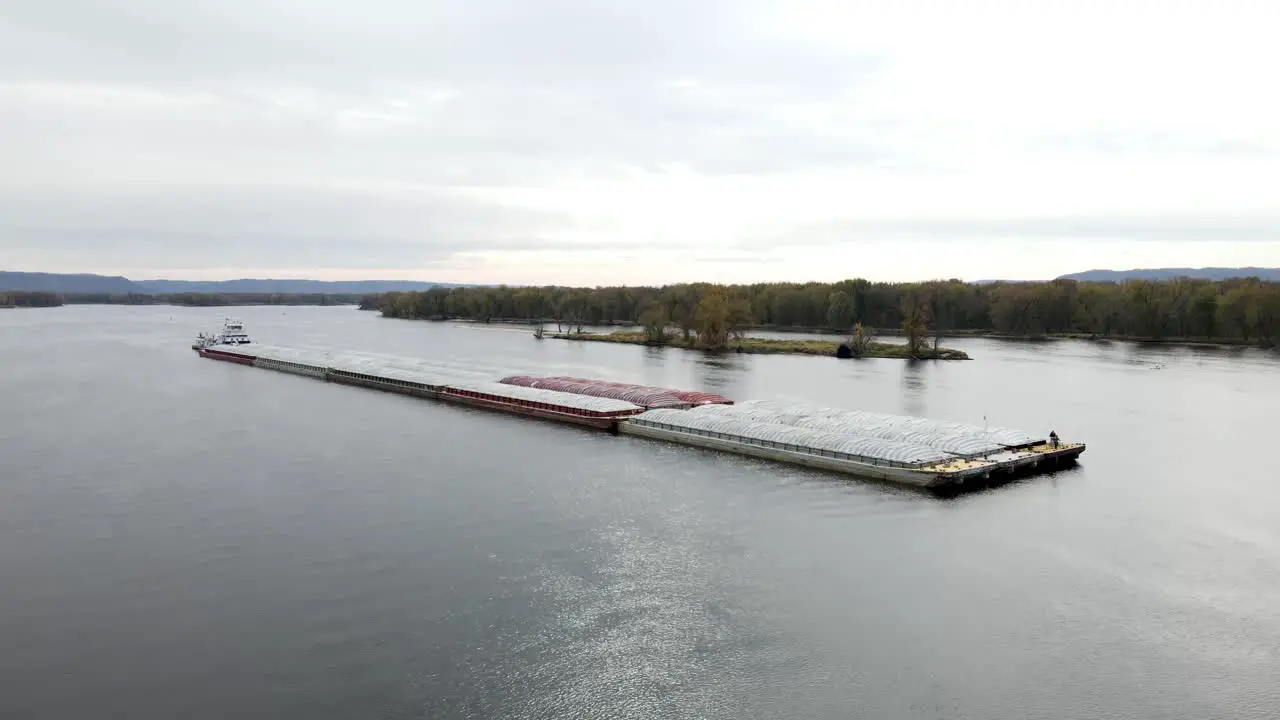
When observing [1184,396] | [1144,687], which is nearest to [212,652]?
[1144,687]

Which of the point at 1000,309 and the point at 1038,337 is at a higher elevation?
the point at 1000,309

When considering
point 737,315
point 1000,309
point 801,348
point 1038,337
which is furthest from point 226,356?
point 1038,337

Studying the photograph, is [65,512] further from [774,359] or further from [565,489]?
[774,359]

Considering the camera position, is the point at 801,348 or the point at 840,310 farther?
the point at 840,310

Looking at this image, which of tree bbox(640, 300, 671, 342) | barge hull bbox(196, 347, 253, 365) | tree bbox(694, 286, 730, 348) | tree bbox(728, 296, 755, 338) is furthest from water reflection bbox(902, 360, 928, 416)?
barge hull bbox(196, 347, 253, 365)

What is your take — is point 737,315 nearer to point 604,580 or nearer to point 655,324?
point 655,324

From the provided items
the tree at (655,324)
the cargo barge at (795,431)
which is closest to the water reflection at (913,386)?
the cargo barge at (795,431)

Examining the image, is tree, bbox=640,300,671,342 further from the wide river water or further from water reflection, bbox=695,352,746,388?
the wide river water
